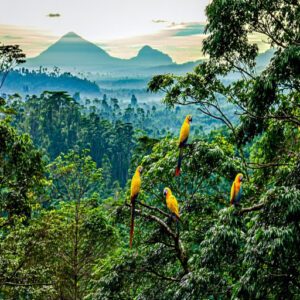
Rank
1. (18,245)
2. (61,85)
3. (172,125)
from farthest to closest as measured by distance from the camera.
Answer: (61,85) → (172,125) → (18,245)

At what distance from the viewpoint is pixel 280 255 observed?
3.80 m

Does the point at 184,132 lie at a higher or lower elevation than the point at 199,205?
higher

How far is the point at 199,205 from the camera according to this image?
7.11m

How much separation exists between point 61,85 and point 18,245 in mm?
165023

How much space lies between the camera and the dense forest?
4.09 meters

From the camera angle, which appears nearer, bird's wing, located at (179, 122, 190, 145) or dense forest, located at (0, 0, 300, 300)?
dense forest, located at (0, 0, 300, 300)

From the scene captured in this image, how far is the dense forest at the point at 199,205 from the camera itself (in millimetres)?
4090

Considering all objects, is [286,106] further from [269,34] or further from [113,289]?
[113,289]

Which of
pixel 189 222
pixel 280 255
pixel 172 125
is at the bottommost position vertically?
pixel 172 125

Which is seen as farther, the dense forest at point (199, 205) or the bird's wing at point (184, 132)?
the bird's wing at point (184, 132)

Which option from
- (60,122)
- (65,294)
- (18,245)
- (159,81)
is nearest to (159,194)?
(159,81)

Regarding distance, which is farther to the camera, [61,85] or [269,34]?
[61,85]

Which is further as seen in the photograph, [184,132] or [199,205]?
[199,205]

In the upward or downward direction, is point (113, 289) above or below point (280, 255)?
below
